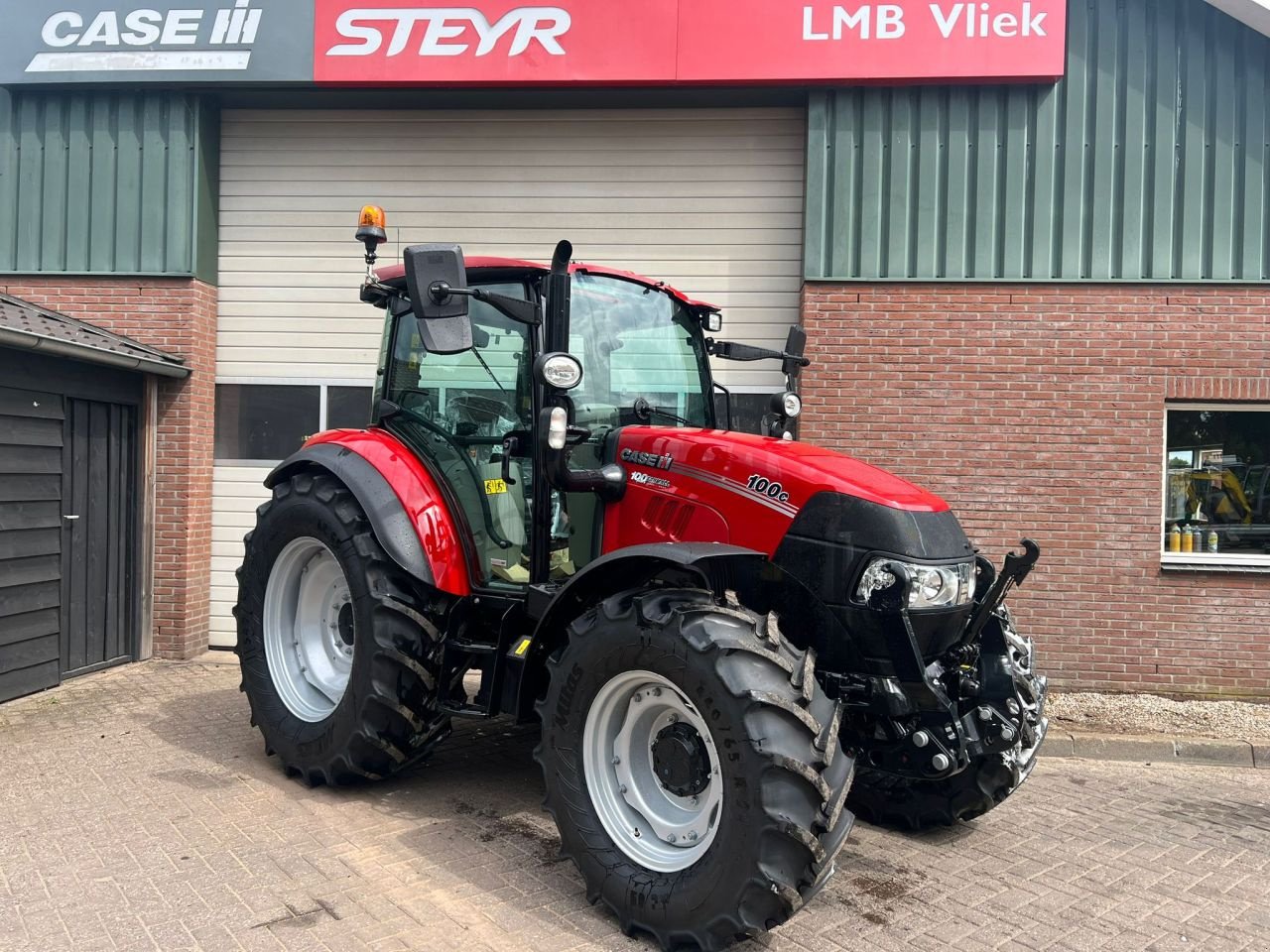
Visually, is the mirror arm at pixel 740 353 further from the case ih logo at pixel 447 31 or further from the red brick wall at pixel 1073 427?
the case ih logo at pixel 447 31

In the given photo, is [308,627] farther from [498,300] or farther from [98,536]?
[98,536]

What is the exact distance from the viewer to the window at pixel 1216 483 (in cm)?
721

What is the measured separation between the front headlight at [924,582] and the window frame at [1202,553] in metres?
4.39

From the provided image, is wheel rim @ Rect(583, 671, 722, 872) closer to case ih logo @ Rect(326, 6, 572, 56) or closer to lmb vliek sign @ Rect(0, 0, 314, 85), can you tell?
case ih logo @ Rect(326, 6, 572, 56)

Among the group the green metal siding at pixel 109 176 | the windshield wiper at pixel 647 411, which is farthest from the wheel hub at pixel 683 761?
the green metal siding at pixel 109 176

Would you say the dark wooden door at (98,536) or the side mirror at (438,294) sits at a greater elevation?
the side mirror at (438,294)

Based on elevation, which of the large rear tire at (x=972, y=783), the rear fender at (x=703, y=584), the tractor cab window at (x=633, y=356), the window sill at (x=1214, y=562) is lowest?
the large rear tire at (x=972, y=783)

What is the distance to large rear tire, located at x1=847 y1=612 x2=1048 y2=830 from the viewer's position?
3.90m

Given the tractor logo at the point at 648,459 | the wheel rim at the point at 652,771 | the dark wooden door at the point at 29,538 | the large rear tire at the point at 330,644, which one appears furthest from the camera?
the dark wooden door at the point at 29,538

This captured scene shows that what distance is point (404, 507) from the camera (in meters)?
4.45

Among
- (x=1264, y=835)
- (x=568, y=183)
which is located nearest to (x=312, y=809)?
(x=1264, y=835)

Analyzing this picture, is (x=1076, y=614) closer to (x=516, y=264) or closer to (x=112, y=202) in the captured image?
(x=516, y=264)

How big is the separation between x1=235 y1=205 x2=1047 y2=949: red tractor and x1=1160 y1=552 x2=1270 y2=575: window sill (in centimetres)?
369

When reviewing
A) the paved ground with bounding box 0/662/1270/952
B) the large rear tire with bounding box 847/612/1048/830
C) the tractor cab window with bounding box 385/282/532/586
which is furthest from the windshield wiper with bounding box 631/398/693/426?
the paved ground with bounding box 0/662/1270/952
